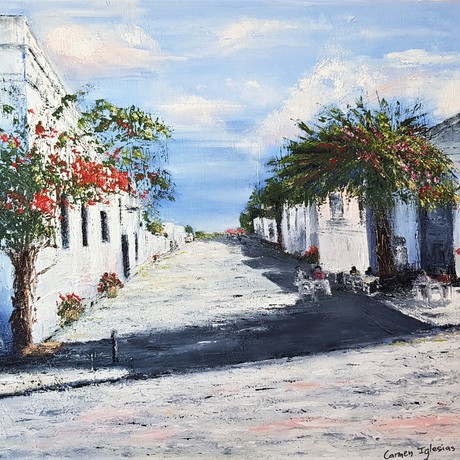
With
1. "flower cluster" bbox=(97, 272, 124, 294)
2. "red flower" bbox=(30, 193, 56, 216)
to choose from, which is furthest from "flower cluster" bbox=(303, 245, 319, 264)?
"red flower" bbox=(30, 193, 56, 216)

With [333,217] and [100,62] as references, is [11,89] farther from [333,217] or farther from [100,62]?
[333,217]

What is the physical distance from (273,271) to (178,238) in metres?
1.07

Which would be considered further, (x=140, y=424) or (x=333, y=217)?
(x=333, y=217)

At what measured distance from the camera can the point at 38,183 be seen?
5.06 metres

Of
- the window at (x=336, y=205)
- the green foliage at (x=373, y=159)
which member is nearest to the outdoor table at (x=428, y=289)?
the green foliage at (x=373, y=159)

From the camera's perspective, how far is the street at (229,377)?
14.1 feet

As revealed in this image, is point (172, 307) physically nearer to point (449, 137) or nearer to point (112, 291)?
point (112, 291)

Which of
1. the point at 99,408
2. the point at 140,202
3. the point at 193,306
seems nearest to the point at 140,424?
the point at 99,408

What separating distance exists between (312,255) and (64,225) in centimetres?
231

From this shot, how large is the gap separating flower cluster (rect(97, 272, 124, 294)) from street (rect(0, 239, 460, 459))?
12 centimetres

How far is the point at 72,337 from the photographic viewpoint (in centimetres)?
482

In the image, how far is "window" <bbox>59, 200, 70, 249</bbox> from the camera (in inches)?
207

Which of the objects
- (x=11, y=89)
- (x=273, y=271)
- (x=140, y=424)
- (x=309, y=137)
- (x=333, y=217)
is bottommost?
(x=140, y=424)
